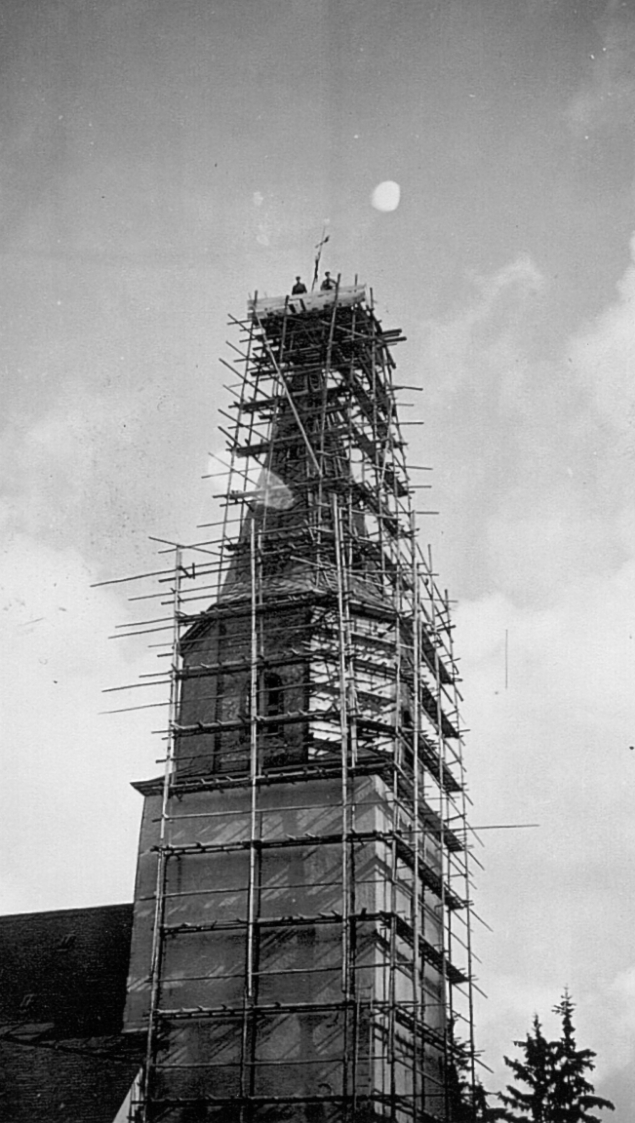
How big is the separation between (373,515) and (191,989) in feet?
30.8

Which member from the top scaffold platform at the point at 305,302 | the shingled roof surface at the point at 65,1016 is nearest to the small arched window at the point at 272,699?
the shingled roof surface at the point at 65,1016

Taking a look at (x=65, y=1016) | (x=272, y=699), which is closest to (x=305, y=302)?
(x=272, y=699)

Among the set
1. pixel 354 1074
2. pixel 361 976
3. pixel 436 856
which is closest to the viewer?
pixel 354 1074

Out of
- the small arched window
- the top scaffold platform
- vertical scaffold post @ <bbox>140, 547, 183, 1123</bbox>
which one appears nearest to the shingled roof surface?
vertical scaffold post @ <bbox>140, 547, 183, 1123</bbox>

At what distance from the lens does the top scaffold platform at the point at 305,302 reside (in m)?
29.9

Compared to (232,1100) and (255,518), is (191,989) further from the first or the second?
(255,518)

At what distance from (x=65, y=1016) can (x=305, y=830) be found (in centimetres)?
569

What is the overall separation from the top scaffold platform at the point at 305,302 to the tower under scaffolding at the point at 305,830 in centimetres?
175

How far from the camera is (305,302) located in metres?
30.2

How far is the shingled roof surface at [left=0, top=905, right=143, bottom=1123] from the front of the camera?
21156 millimetres

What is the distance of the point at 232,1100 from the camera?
68.8 ft

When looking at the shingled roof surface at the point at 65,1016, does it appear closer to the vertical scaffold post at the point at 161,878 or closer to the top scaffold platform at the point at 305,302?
the vertical scaffold post at the point at 161,878

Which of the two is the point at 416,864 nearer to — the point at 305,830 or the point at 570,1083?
the point at 305,830

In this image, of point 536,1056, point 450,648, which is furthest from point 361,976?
point 536,1056
